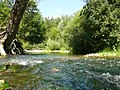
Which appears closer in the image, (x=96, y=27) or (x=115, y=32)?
(x=115, y=32)

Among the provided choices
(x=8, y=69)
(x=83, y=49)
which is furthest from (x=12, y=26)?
(x=83, y=49)

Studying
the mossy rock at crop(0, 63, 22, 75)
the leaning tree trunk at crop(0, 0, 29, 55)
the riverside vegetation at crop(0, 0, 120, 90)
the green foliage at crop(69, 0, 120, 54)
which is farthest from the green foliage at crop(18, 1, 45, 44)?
the mossy rock at crop(0, 63, 22, 75)

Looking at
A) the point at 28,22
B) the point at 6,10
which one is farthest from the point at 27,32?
the point at 6,10

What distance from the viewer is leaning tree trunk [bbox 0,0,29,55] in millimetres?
25716

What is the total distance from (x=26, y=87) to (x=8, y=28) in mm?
18915

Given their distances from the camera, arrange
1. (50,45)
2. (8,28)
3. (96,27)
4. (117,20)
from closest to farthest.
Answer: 1. (8,28)
2. (117,20)
3. (96,27)
4. (50,45)

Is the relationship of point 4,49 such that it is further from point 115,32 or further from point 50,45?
point 50,45

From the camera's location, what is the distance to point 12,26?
86.8 ft

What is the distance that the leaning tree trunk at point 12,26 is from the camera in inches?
1012

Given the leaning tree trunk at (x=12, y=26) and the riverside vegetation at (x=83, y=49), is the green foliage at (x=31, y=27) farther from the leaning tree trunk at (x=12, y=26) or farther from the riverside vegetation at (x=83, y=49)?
the leaning tree trunk at (x=12, y=26)

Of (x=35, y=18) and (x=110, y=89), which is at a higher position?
(x=35, y=18)

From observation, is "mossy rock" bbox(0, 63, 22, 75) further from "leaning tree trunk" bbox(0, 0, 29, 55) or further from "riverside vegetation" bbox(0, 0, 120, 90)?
"leaning tree trunk" bbox(0, 0, 29, 55)

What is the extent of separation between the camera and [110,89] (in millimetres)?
8508

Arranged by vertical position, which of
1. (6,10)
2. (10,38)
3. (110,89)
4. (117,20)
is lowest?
(110,89)
